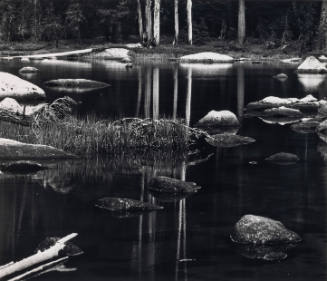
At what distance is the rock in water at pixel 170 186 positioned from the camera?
15.8 m

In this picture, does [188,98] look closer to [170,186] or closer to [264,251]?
[170,186]

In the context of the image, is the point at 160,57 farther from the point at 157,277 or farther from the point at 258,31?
the point at 157,277

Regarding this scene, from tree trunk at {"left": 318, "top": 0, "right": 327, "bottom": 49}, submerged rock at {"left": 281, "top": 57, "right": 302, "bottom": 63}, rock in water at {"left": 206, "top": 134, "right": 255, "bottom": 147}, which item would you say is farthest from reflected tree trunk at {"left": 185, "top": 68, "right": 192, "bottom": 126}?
tree trunk at {"left": 318, "top": 0, "right": 327, "bottom": 49}

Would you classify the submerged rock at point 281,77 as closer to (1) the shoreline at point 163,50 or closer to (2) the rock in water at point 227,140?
(1) the shoreline at point 163,50

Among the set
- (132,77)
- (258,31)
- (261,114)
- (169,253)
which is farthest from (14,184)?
(258,31)

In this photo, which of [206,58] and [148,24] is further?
[148,24]

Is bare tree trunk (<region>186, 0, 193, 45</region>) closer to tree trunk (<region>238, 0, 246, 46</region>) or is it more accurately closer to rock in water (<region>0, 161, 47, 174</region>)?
tree trunk (<region>238, 0, 246, 46</region>)

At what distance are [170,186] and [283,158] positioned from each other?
16.7 ft

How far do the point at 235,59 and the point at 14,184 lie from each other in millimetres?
49326

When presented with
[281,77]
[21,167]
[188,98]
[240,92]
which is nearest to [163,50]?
[281,77]

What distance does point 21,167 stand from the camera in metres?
17.2

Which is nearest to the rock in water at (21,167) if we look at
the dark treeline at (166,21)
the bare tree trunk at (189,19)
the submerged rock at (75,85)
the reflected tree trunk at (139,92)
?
the reflected tree trunk at (139,92)

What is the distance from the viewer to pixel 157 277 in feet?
34.8

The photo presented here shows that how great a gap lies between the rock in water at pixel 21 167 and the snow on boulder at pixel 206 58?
1780 inches
